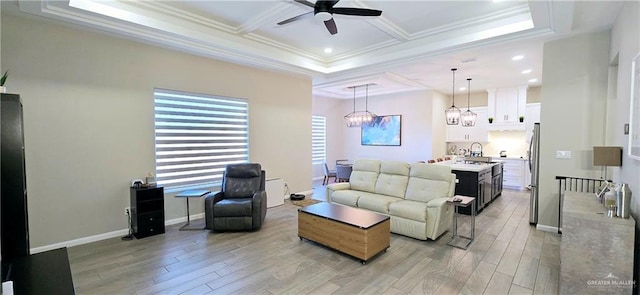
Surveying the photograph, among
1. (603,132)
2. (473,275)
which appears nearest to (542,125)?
(603,132)

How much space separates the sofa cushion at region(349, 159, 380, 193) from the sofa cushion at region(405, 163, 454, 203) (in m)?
0.66

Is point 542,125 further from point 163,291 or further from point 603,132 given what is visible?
point 163,291

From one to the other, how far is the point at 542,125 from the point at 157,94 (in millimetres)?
5929

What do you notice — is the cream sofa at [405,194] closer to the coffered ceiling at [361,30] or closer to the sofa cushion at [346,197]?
the sofa cushion at [346,197]

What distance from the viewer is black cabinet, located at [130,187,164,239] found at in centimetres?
396

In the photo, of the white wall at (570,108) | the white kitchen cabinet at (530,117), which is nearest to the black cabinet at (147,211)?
the white wall at (570,108)

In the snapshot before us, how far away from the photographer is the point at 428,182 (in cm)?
426

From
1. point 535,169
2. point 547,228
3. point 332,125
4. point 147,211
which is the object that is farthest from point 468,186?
point 332,125

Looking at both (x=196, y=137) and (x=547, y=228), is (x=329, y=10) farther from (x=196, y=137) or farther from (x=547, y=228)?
(x=547, y=228)

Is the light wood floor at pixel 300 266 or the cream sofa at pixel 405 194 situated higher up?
the cream sofa at pixel 405 194

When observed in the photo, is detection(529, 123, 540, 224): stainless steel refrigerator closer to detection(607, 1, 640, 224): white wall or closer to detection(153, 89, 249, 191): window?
detection(607, 1, 640, 224): white wall

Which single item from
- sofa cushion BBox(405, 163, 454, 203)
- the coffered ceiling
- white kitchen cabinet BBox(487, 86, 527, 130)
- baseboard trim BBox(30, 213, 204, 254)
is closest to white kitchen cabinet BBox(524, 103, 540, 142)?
white kitchen cabinet BBox(487, 86, 527, 130)

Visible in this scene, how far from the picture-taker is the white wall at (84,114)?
3.40 metres

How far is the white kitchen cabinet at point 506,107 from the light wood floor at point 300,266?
448 cm
